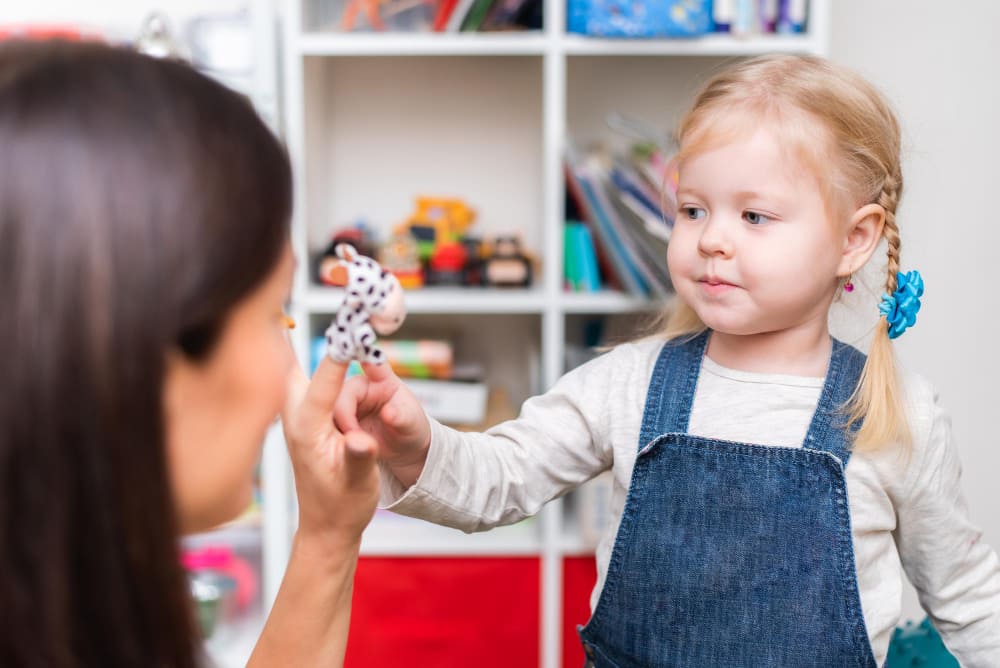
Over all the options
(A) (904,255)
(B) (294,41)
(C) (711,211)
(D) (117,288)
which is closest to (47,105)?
(D) (117,288)

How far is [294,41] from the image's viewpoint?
1.60 m

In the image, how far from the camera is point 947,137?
5.99 ft

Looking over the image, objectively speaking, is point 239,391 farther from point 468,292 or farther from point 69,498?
point 468,292

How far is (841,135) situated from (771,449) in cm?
30

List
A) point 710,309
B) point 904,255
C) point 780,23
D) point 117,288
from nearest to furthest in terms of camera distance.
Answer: point 117,288 → point 710,309 → point 780,23 → point 904,255

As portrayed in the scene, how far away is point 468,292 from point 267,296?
1.13 m

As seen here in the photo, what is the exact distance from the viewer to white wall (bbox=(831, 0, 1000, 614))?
181 cm

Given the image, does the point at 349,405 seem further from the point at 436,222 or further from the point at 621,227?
the point at 436,222

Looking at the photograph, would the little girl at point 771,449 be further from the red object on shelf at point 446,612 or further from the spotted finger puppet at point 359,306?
the red object on shelf at point 446,612

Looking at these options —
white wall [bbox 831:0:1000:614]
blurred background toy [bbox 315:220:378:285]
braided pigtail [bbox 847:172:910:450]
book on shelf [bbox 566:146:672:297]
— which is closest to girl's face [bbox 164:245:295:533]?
braided pigtail [bbox 847:172:910:450]

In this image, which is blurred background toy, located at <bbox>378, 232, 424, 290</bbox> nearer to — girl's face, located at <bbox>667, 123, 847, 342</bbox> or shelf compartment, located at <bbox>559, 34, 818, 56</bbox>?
shelf compartment, located at <bbox>559, 34, 818, 56</bbox>

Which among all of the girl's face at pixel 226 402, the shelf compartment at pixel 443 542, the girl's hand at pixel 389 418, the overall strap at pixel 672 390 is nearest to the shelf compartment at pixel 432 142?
the shelf compartment at pixel 443 542

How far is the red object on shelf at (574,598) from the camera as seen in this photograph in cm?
170

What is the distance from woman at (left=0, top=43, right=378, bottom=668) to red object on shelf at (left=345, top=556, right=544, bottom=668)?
45.3 inches
